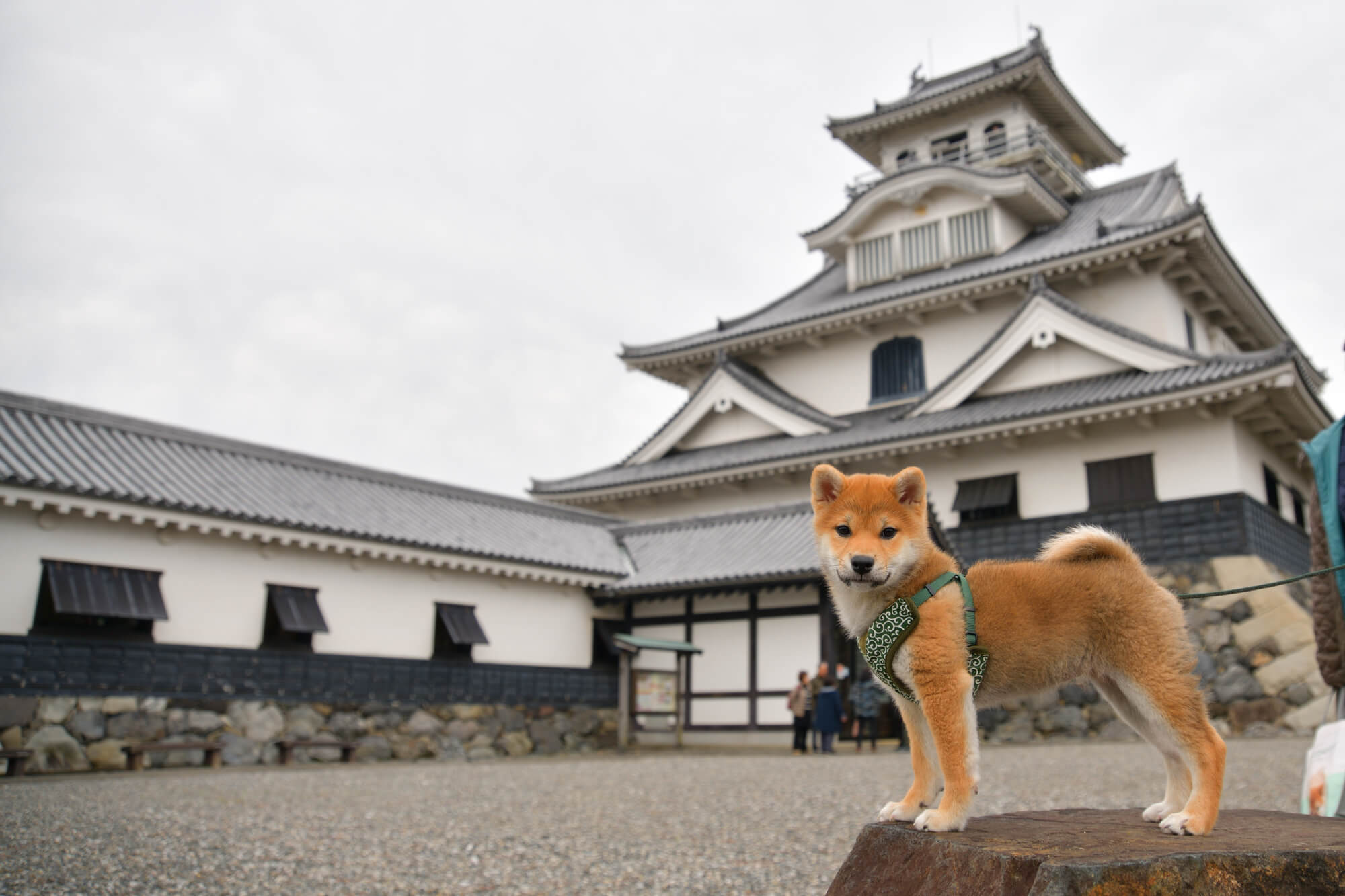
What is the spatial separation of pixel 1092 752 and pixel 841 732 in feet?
15.9

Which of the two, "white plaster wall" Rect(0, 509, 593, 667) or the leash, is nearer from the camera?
the leash

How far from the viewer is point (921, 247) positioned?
83.4ft

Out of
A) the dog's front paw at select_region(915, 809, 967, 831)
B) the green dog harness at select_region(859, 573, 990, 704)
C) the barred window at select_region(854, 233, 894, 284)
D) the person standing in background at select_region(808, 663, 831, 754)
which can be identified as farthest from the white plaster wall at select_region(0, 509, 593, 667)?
the barred window at select_region(854, 233, 894, 284)

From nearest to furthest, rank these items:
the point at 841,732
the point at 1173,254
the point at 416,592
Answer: the point at 416,592
the point at 841,732
the point at 1173,254

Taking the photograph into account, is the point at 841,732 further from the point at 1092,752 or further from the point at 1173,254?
the point at 1173,254

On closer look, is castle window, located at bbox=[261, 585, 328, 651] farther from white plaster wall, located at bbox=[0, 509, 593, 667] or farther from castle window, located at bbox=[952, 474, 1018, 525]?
castle window, located at bbox=[952, 474, 1018, 525]

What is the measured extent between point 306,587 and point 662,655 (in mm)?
6848

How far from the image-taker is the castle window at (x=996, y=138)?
27.4 m

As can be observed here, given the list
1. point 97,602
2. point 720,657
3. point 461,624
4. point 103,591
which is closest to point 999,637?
point 97,602

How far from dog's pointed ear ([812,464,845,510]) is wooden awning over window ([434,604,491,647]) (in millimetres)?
14315

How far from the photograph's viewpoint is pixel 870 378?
24438 mm

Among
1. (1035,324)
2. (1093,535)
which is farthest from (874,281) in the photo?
(1093,535)

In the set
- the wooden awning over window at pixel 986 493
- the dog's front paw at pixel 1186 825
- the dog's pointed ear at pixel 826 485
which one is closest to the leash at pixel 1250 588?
the dog's front paw at pixel 1186 825

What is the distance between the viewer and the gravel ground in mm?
5117
